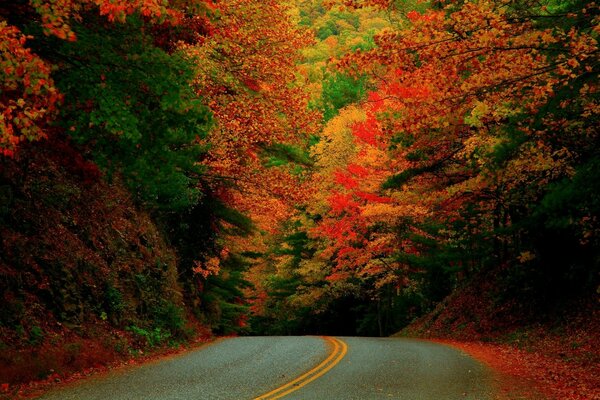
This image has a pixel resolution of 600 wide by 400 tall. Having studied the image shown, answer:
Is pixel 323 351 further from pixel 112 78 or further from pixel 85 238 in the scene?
pixel 112 78

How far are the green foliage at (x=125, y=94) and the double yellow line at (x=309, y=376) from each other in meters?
4.98

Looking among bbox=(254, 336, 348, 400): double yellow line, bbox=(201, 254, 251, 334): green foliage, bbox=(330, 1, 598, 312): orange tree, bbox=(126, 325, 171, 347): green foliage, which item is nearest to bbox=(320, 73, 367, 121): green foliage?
bbox=(201, 254, 251, 334): green foliage

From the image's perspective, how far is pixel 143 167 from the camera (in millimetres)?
12242

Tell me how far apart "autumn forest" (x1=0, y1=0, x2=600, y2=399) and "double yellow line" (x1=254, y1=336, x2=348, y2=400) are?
479 cm

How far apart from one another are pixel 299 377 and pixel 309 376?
0.84ft

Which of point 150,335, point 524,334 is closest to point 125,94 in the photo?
point 150,335

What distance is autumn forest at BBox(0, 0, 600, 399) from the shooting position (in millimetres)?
10125

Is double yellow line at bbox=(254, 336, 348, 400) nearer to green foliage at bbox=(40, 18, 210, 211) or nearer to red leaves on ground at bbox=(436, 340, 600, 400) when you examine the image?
red leaves on ground at bbox=(436, 340, 600, 400)

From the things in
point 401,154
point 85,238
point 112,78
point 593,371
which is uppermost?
point 401,154

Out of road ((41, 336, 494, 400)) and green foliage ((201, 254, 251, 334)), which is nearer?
road ((41, 336, 494, 400))

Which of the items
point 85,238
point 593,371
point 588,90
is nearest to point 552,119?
point 588,90

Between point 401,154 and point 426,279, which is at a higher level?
point 401,154

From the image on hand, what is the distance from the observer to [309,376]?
1279cm

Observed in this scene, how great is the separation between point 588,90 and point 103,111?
8.19 meters
